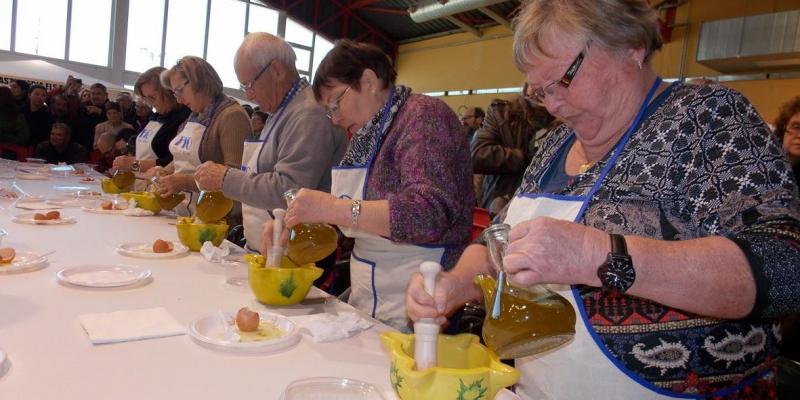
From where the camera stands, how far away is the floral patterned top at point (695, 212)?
84 cm

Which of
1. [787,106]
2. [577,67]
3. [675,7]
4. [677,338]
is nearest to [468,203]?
[577,67]

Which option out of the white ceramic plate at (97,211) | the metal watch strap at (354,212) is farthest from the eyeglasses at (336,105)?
the white ceramic plate at (97,211)

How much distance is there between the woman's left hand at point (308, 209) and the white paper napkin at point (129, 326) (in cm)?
35

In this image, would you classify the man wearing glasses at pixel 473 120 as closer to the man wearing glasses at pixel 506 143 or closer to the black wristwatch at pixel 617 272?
the man wearing glasses at pixel 506 143

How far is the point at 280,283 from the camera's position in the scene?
126cm

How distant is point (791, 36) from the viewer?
6.30 meters

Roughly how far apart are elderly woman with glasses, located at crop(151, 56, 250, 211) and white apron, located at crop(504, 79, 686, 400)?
179 centimetres

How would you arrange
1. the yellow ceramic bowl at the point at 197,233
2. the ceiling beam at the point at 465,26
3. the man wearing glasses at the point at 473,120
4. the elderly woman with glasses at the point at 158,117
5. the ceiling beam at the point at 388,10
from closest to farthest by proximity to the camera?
1. the yellow ceramic bowl at the point at 197,233
2. the elderly woman with glasses at the point at 158,117
3. the man wearing glasses at the point at 473,120
4. the ceiling beam at the point at 465,26
5. the ceiling beam at the point at 388,10

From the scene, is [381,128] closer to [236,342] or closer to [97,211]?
[236,342]

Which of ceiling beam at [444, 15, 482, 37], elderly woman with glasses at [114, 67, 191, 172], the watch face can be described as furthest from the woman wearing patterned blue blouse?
ceiling beam at [444, 15, 482, 37]

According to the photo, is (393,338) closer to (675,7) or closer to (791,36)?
(791,36)

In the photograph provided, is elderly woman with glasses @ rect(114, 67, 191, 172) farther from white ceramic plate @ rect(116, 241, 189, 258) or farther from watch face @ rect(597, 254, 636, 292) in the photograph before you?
watch face @ rect(597, 254, 636, 292)

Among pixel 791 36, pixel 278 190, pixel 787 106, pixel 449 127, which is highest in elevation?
pixel 791 36

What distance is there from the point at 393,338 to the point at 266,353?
335 mm
